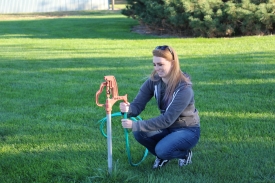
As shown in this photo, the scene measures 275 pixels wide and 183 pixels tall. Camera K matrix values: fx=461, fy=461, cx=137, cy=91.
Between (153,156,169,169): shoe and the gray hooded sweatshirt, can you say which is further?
(153,156,169,169): shoe

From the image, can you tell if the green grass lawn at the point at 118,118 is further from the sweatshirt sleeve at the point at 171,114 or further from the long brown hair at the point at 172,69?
the long brown hair at the point at 172,69

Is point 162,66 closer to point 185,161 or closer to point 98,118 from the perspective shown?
point 185,161

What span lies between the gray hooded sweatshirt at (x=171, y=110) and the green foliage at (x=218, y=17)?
856 cm

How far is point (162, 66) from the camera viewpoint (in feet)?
11.7

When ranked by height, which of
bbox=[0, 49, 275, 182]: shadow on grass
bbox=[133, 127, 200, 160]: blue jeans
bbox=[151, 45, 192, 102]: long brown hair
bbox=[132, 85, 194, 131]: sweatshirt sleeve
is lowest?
bbox=[0, 49, 275, 182]: shadow on grass

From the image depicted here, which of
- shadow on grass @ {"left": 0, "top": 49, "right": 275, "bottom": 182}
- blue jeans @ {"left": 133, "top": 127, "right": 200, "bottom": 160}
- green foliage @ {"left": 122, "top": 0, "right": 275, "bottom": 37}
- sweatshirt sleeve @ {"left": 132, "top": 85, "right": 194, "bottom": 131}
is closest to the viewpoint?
sweatshirt sleeve @ {"left": 132, "top": 85, "right": 194, "bottom": 131}

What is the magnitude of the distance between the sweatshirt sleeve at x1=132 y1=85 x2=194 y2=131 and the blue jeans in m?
0.17

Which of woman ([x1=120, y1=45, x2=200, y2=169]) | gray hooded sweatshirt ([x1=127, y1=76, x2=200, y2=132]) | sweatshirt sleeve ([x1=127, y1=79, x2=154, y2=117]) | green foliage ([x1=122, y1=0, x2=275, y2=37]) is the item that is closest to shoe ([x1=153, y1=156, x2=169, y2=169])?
woman ([x1=120, y1=45, x2=200, y2=169])

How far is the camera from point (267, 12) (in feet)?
39.0

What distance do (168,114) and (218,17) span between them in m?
A: 9.24

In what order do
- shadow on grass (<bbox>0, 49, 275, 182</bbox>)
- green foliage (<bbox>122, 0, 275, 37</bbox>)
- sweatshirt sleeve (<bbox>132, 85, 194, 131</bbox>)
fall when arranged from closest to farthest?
sweatshirt sleeve (<bbox>132, 85, 194, 131</bbox>)
shadow on grass (<bbox>0, 49, 275, 182</bbox>)
green foliage (<bbox>122, 0, 275, 37</bbox>)

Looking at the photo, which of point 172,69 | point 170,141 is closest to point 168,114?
point 170,141

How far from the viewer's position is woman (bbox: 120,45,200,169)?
11.6 feet

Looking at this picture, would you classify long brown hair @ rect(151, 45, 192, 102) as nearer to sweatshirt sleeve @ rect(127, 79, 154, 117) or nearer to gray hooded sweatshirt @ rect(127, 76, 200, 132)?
gray hooded sweatshirt @ rect(127, 76, 200, 132)
